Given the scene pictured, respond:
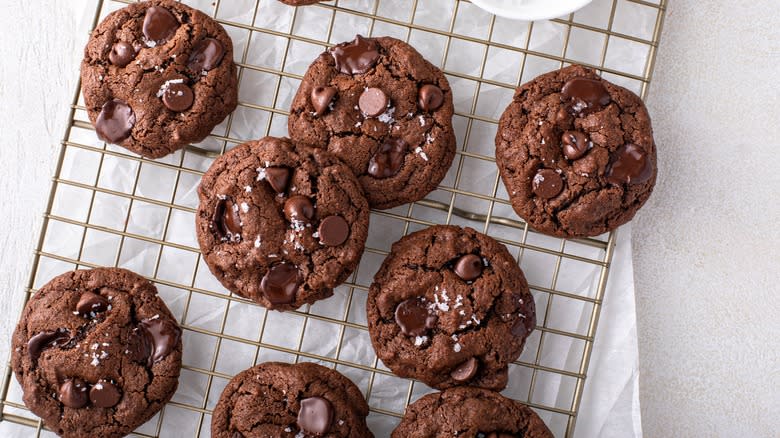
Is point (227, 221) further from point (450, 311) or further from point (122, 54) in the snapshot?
point (450, 311)

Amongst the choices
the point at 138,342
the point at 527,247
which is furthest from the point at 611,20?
the point at 138,342

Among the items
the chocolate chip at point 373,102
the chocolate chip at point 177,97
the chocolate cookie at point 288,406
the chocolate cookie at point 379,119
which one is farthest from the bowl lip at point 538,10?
the chocolate cookie at point 288,406

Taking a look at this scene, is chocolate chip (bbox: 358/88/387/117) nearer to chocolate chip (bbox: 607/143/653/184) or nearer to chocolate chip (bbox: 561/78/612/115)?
chocolate chip (bbox: 561/78/612/115)

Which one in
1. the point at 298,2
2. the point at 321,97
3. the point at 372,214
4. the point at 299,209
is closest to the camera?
the point at 299,209

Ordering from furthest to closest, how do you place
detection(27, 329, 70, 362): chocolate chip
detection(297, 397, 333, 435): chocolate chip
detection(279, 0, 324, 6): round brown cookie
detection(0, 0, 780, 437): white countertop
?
detection(0, 0, 780, 437): white countertop < detection(279, 0, 324, 6): round brown cookie < detection(27, 329, 70, 362): chocolate chip < detection(297, 397, 333, 435): chocolate chip

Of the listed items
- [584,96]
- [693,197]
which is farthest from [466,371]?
[693,197]

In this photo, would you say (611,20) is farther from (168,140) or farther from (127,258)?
(127,258)

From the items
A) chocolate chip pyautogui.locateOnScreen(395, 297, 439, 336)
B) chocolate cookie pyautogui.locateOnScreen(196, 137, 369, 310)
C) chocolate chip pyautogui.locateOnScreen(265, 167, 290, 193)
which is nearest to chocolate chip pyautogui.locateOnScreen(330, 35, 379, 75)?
chocolate cookie pyautogui.locateOnScreen(196, 137, 369, 310)
